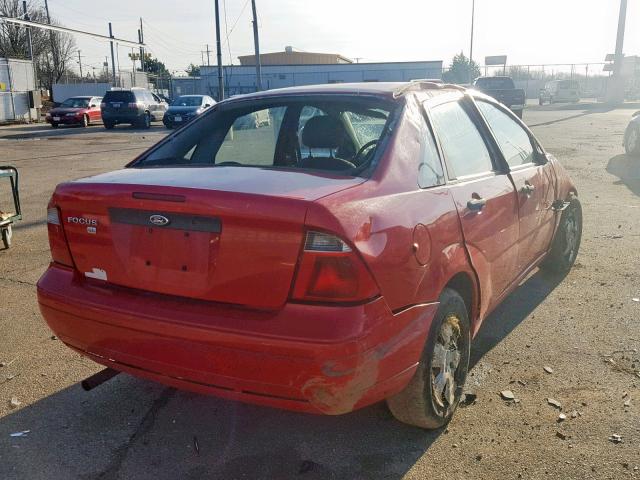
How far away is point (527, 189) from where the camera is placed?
3.95m

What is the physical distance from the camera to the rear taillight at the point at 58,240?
2.88 metres

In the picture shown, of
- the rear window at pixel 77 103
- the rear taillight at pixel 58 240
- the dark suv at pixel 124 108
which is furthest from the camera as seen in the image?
→ the rear window at pixel 77 103

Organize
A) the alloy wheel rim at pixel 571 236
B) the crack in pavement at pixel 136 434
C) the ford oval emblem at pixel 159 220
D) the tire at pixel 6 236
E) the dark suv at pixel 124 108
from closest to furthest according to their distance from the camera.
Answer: the ford oval emblem at pixel 159 220 < the crack in pavement at pixel 136 434 < the alloy wheel rim at pixel 571 236 < the tire at pixel 6 236 < the dark suv at pixel 124 108

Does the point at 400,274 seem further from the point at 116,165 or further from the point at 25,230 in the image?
the point at 116,165

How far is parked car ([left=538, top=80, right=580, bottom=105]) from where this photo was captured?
47469 millimetres

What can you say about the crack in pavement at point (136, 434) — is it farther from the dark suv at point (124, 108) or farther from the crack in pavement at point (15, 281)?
the dark suv at point (124, 108)

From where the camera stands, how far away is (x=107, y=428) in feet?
10.0

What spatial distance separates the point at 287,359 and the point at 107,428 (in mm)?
1319

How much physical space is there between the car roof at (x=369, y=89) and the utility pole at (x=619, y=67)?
40.4 meters

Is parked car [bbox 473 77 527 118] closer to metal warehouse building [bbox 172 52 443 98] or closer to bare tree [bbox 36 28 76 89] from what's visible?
metal warehouse building [bbox 172 52 443 98]

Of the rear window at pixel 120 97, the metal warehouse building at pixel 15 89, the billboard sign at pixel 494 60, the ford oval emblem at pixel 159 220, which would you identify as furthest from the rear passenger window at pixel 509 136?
the billboard sign at pixel 494 60

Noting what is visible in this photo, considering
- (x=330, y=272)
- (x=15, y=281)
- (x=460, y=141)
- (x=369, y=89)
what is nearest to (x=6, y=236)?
(x=15, y=281)

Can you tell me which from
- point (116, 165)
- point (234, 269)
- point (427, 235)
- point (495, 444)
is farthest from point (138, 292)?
point (116, 165)

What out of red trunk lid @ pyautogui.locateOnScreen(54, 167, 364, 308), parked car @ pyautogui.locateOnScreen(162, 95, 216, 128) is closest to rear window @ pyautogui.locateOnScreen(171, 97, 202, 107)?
parked car @ pyautogui.locateOnScreen(162, 95, 216, 128)
